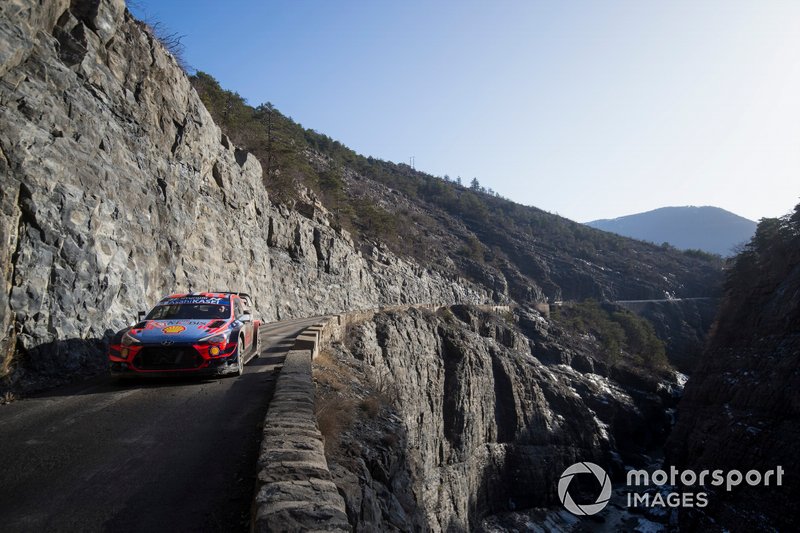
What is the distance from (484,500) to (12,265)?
34.3 metres

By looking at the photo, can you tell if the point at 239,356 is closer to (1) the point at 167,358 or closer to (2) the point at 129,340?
(1) the point at 167,358

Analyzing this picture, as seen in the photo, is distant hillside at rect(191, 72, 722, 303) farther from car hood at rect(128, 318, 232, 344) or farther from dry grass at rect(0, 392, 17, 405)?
dry grass at rect(0, 392, 17, 405)

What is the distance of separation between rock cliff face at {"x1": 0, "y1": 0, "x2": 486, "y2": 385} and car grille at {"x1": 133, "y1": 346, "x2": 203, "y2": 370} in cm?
198

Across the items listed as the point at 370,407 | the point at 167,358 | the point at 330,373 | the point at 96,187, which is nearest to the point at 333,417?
the point at 370,407

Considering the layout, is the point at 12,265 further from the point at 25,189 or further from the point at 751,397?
the point at 751,397

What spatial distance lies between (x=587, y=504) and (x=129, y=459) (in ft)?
147

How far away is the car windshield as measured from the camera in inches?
366

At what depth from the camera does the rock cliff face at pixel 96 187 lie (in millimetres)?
8781

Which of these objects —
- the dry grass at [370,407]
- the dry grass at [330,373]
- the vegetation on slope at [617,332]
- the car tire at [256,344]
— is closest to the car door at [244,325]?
the car tire at [256,344]

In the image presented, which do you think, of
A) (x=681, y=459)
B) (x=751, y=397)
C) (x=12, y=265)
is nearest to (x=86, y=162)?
(x=12, y=265)

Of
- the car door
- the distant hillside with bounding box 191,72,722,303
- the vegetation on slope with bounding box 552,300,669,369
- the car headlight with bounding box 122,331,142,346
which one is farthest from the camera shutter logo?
the car headlight with bounding box 122,331,142,346

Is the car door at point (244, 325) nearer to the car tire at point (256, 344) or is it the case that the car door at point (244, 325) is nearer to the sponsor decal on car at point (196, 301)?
the sponsor decal on car at point (196, 301)

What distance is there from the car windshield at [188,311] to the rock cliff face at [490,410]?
4.29 meters

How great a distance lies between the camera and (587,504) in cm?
4025
